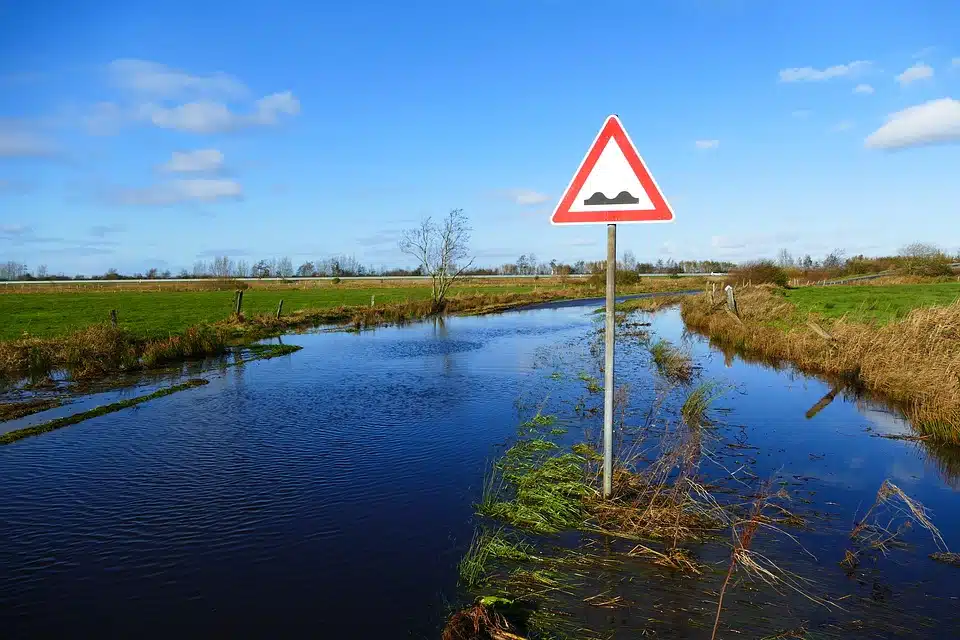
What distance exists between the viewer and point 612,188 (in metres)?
5.00

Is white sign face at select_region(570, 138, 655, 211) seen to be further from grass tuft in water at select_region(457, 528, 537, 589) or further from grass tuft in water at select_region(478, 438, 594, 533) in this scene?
grass tuft in water at select_region(457, 528, 537, 589)

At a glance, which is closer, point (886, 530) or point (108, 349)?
point (886, 530)

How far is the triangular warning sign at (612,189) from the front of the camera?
16.0 feet

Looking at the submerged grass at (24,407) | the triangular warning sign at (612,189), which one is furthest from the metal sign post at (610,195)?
the submerged grass at (24,407)

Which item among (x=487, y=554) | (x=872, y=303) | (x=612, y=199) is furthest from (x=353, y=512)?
(x=872, y=303)

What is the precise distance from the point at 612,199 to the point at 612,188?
0.33ft

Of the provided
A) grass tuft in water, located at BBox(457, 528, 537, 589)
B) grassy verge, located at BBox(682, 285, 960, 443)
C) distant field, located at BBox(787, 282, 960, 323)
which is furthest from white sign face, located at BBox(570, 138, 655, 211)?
distant field, located at BBox(787, 282, 960, 323)

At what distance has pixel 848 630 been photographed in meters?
3.71

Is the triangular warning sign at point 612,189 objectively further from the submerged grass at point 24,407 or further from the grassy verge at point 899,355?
the submerged grass at point 24,407

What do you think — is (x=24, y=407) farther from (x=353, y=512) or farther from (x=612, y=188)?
(x=612, y=188)

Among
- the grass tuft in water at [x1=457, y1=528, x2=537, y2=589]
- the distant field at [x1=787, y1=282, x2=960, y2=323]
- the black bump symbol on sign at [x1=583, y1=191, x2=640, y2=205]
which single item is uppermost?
the black bump symbol on sign at [x1=583, y1=191, x2=640, y2=205]

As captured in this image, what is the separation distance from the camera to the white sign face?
194 inches

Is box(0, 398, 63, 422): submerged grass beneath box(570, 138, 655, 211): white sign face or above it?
beneath

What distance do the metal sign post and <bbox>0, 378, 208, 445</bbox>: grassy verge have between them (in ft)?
31.3
